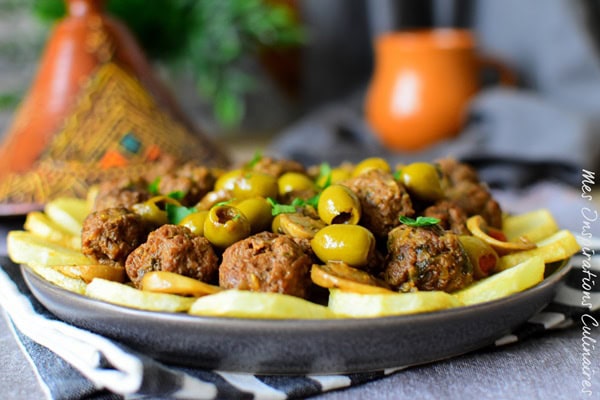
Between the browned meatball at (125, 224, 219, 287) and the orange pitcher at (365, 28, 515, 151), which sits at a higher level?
the browned meatball at (125, 224, 219, 287)

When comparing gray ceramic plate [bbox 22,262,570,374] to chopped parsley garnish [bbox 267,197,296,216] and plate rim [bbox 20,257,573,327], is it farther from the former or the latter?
chopped parsley garnish [bbox 267,197,296,216]

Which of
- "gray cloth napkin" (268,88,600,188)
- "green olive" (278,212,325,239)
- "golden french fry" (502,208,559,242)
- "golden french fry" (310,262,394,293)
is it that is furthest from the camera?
"gray cloth napkin" (268,88,600,188)

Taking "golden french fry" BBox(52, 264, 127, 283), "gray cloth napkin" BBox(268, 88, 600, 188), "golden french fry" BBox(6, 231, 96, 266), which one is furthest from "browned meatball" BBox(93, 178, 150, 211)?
"gray cloth napkin" BBox(268, 88, 600, 188)

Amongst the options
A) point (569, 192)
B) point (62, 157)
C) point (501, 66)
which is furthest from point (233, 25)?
point (569, 192)

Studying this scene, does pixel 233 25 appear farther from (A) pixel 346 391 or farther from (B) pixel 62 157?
(A) pixel 346 391

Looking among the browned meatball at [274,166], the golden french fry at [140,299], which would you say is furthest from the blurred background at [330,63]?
the golden french fry at [140,299]
